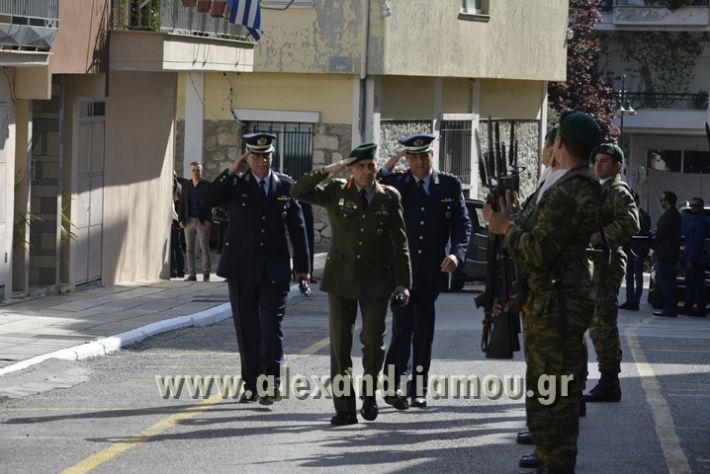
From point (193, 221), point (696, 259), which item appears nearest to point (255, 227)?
point (193, 221)

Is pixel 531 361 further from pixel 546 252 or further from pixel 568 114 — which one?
pixel 568 114

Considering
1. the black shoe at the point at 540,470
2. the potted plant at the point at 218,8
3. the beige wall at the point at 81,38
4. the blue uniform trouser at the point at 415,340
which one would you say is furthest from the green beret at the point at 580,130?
the potted plant at the point at 218,8

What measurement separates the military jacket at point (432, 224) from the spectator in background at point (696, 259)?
11.4 metres

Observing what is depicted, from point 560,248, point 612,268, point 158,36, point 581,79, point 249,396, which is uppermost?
point 581,79

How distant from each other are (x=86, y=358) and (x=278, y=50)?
16729mm

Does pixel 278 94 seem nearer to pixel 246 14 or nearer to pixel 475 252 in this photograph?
→ pixel 475 252

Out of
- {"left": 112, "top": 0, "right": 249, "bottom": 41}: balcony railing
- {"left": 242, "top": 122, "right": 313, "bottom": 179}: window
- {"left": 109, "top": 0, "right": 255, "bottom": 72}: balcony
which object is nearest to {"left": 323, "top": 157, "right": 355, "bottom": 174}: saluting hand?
{"left": 109, "top": 0, "right": 255, "bottom": 72}: balcony

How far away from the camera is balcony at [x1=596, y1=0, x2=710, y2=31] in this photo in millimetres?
47656

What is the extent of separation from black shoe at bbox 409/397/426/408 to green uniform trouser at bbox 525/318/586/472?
274 centimetres

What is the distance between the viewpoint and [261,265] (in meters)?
10.8

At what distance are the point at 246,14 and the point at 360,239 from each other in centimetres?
1307

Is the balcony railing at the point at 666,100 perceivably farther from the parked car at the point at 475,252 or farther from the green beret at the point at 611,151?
the green beret at the point at 611,151

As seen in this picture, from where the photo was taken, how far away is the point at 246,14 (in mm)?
22828

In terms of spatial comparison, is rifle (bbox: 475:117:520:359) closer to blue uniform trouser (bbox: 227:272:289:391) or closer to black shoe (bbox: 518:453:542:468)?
black shoe (bbox: 518:453:542:468)
